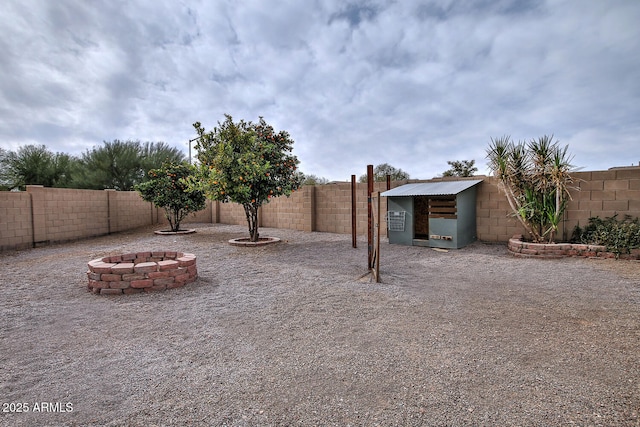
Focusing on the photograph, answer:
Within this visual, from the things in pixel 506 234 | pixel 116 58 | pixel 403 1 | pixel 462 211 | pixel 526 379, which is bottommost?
pixel 526 379

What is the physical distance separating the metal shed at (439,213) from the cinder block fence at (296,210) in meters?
0.57

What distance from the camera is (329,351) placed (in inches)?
96.5

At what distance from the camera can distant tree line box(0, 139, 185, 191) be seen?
17156 mm

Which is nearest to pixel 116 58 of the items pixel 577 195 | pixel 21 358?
pixel 21 358

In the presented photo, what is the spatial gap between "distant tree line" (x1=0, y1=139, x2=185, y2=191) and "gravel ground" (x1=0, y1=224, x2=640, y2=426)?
1568 centimetres

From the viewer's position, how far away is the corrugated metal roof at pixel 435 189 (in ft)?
23.7

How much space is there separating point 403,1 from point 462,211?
15.8 feet

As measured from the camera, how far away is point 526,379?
2018 mm

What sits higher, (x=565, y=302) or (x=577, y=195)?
(x=577, y=195)

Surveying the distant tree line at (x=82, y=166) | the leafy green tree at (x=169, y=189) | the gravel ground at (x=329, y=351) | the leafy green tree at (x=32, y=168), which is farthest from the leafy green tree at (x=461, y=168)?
the leafy green tree at (x=32, y=168)

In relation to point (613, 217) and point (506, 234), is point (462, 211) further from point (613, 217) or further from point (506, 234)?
point (613, 217)

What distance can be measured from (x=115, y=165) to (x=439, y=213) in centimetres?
1871

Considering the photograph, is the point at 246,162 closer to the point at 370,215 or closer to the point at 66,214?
the point at 370,215

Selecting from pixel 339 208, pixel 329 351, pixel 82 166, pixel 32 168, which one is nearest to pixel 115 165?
pixel 82 166
